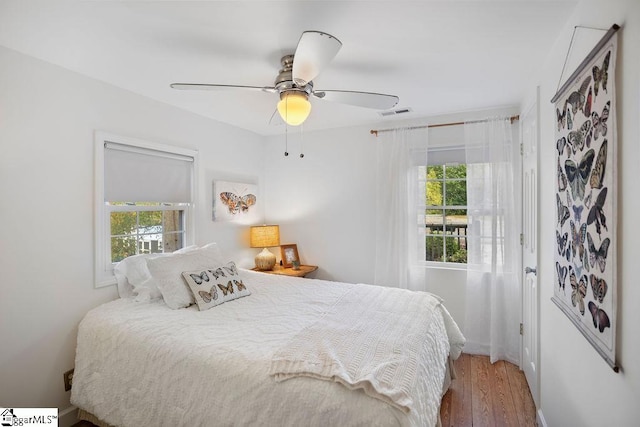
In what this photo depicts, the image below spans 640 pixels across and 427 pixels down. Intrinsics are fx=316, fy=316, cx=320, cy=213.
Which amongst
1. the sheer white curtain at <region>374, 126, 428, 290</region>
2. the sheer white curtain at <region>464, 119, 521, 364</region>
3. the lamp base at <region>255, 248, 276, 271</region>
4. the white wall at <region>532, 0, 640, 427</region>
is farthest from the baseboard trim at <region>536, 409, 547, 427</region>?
the lamp base at <region>255, 248, 276, 271</region>

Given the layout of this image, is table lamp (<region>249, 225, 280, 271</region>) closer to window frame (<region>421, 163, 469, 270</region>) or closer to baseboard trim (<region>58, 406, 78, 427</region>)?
window frame (<region>421, 163, 469, 270</region>)

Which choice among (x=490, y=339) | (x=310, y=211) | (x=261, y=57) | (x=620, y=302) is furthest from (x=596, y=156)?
(x=310, y=211)

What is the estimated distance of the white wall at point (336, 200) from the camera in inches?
131

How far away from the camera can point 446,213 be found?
3.38m

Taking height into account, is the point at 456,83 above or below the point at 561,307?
above

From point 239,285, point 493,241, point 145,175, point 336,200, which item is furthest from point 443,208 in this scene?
point 145,175

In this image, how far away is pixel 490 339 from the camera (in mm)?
3010

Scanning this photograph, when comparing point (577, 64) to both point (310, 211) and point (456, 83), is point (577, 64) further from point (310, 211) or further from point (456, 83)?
point (310, 211)

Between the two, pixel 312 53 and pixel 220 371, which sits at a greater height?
pixel 312 53

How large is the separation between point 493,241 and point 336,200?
1711 mm

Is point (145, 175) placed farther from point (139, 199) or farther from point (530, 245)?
point (530, 245)

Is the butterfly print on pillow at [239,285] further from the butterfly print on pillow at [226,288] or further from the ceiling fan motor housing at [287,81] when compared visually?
the ceiling fan motor housing at [287,81]

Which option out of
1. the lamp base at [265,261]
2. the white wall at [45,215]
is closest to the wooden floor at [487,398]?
the lamp base at [265,261]

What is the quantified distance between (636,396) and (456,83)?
2.15m
